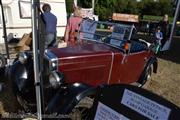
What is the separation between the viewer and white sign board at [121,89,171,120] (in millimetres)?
2125

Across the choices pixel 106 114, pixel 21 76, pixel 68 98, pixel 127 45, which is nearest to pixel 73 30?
pixel 127 45

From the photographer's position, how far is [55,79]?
4254 mm

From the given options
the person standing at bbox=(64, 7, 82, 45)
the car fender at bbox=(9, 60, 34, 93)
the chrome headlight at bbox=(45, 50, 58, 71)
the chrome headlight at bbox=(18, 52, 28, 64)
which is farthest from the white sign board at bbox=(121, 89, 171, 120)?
the person standing at bbox=(64, 7, 82, 45)

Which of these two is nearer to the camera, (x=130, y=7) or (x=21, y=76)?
(x=21, y=76)

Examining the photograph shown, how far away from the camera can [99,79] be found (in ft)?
17.9

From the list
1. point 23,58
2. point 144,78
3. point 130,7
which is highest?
point 23,58

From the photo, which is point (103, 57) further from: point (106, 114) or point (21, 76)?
point (106, 114)

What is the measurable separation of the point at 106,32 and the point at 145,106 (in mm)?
3799

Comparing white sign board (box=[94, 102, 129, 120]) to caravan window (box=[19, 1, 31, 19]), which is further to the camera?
caravan window (box=[19, 1, 31, 19])

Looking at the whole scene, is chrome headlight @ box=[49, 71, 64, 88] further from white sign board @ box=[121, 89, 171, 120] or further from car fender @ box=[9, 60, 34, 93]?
white sign board @ box=[121, 89, 171, 120]

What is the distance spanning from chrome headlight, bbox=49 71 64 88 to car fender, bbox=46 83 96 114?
0.13m

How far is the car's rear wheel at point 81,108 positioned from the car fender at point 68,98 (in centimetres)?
7

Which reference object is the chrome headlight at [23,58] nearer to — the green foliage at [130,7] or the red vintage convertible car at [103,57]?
the red vintage convertible car at [103,57]

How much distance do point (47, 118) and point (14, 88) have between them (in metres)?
1.30
